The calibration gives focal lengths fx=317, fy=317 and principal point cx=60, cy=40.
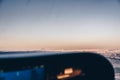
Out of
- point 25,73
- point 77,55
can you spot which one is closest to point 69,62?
point 77,55

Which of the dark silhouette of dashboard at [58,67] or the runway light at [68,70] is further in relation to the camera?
the runway light at [68,70]

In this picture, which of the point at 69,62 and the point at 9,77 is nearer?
the point at 9,77

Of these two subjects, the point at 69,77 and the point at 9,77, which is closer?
the point at 9,77

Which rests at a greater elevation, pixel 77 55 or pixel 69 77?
pixel 77 55

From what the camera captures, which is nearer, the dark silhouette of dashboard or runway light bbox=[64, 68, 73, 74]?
the dark silhouette of dashboard

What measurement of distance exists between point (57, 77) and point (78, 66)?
0.21 meters

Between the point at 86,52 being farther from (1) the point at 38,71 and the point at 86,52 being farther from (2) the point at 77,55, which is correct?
(1) the point at 38,71

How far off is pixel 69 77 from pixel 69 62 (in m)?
0.10

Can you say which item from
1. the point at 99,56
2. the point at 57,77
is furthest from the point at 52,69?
the point at 99,56

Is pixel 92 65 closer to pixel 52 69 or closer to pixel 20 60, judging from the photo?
pixel 52 69

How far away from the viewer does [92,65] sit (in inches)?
90.1

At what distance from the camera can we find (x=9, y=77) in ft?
5.90

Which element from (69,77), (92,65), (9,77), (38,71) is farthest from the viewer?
(92,65)

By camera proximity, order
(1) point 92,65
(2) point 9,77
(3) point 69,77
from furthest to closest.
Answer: (1) point 92,65, (3) point 69,77, (2) point 9,77
